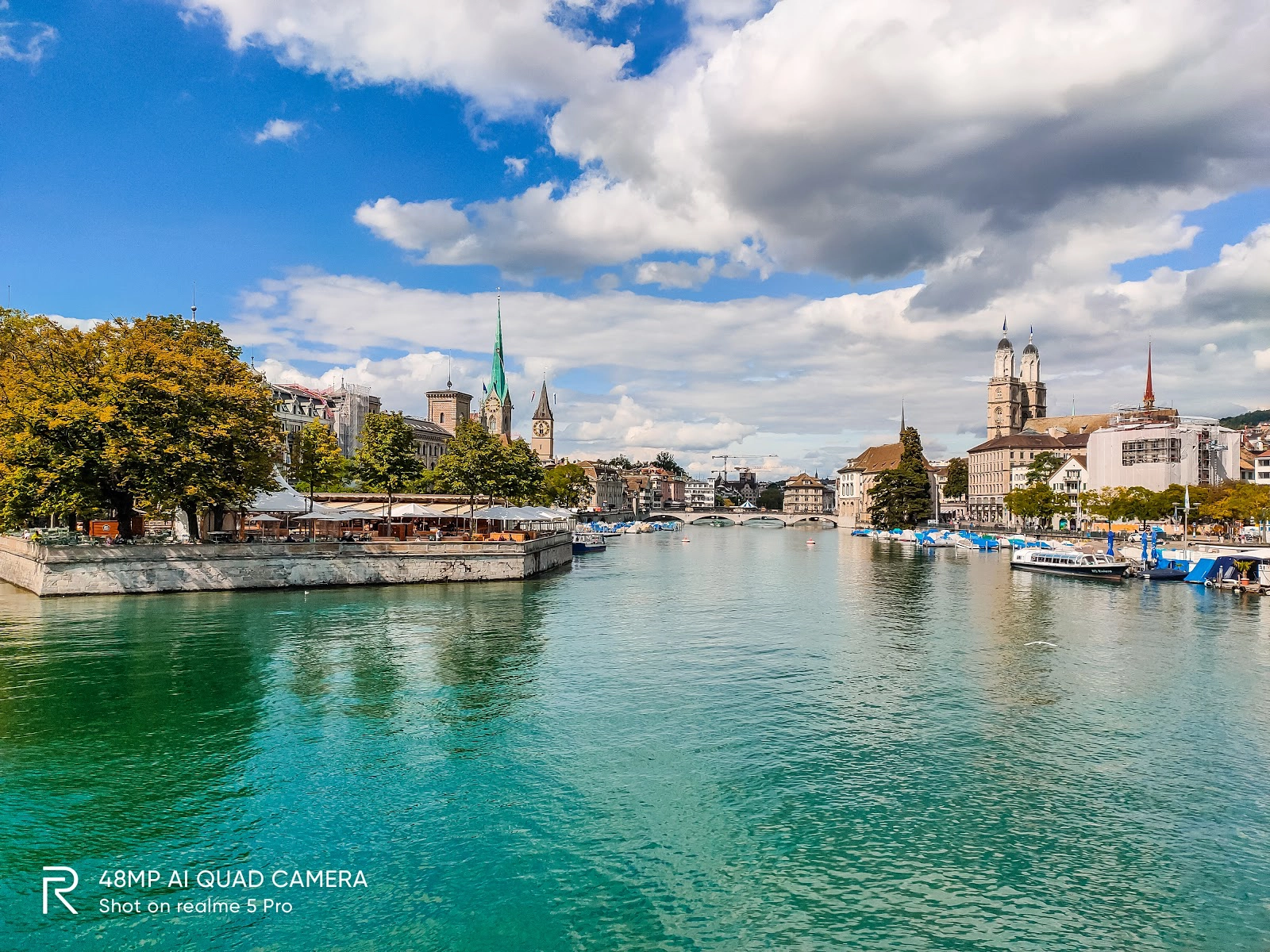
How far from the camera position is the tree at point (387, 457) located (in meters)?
75.4

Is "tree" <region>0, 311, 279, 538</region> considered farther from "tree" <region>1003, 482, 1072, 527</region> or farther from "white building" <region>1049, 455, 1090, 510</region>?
"white building" <region>1049, 455, 1090, 510</region>

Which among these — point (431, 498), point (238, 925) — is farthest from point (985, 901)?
point (431, 498)

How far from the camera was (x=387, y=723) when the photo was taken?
23.6 meters

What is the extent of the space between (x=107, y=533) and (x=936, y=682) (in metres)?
52.0

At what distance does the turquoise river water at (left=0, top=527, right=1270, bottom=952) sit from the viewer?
1375cm

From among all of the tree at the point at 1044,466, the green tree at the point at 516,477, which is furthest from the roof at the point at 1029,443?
the green tree at the point at 516,477

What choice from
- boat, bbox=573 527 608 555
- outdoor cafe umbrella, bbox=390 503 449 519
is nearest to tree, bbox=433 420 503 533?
outdoor cafe umbrella, bbox=390 503 449 519

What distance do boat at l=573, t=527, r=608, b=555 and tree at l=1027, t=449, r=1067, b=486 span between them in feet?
314

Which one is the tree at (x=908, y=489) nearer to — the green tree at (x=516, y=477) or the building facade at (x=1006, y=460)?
the building facade at (x=1006, y=460)

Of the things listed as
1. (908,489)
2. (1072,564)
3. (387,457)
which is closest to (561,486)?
(908,489)

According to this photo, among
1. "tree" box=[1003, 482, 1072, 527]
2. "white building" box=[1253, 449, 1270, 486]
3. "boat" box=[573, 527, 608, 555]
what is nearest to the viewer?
"boat" box=[573, 527, 608, 555]

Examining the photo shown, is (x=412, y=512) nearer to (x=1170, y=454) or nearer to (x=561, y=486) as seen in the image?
(x=561, y=486)

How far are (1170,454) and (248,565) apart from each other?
→ 5307 inches

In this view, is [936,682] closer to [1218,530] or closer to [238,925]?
[238,925]
